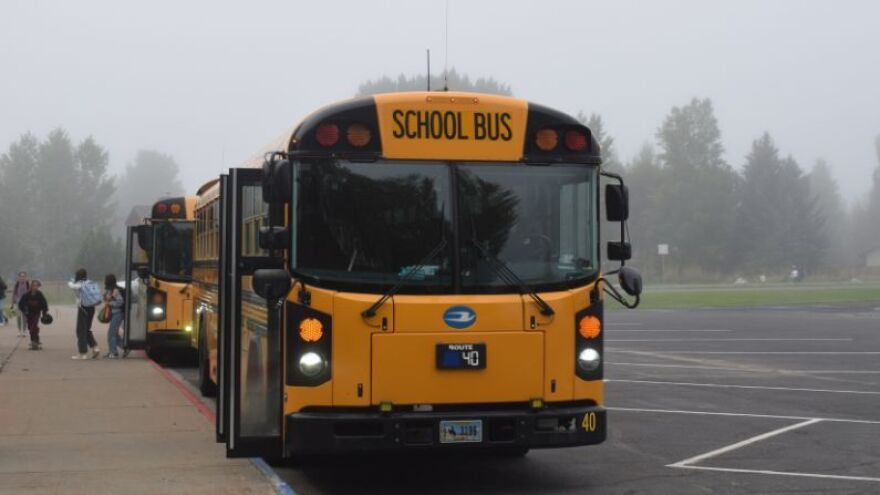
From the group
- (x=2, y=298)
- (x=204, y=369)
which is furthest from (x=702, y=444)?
(x=2, y=298)

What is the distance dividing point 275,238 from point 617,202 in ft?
7.93

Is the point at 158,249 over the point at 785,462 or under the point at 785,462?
over

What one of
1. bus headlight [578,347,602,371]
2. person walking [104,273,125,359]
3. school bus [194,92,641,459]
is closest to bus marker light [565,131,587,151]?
school bus [194,92,641,459]

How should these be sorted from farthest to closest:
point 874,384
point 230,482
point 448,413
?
1. point 874,384
2. point 230,482
3. point 448,413

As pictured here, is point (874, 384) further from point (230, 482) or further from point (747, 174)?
point (747, 174)

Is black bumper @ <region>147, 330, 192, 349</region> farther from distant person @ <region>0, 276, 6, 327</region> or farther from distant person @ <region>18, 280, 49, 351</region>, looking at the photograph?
distant person @ <region>0, 276, 6, 327</region>

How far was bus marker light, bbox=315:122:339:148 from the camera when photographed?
870cm

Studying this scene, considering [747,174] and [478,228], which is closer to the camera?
[478,228]

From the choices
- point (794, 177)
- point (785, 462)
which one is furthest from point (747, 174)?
point (785, 462)

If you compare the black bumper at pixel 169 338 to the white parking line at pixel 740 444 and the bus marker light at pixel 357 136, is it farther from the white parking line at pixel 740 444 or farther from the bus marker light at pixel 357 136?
the bus marker light at pixel 357 136

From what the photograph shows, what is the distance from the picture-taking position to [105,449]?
10.9 meters

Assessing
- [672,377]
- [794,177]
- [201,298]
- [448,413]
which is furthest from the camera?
[794,177]

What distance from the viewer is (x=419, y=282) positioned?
343 inches

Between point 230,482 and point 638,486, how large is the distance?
2885mm
